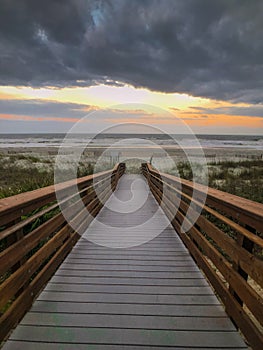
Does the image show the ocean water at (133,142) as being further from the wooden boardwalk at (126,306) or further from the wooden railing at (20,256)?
the wooden railing at (20,256)

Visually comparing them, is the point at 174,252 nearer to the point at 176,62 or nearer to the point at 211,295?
the point at 211,295

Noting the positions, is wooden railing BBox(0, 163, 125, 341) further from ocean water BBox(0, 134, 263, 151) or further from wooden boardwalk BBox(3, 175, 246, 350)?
ocean water BBox(0, 134, 263, 151)

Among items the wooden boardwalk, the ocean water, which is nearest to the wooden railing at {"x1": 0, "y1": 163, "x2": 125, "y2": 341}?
the wooden boardwalk

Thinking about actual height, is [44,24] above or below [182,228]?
above

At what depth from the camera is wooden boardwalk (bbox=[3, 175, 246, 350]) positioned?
1.82 meters

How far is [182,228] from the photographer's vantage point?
3.93 m

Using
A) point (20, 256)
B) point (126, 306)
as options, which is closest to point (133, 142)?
point (126, 306)

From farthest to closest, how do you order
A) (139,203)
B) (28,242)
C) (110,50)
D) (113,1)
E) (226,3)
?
(110,50) < (113,1) < (226,3) < (139,203) < (28,242)

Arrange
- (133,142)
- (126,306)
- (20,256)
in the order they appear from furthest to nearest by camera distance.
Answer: (133,142) < (126,306) < (20,256)

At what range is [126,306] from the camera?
226cm

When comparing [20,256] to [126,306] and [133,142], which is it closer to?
[126,306]

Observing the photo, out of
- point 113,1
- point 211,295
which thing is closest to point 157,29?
point 113,1

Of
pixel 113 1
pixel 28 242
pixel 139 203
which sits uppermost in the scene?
pixel 113 1

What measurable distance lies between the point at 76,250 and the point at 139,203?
3.78 meters
